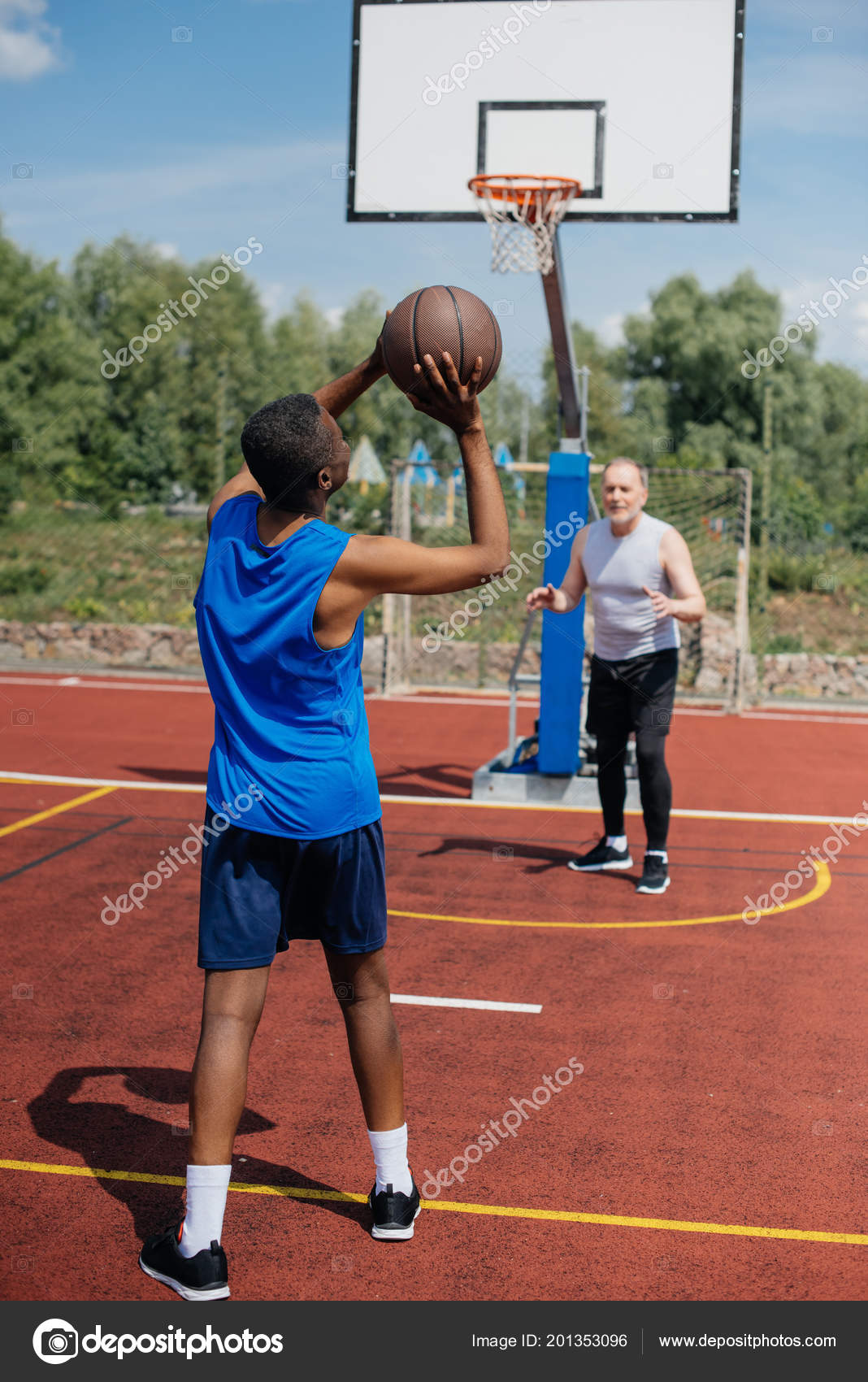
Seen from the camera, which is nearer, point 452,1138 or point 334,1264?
point 334,1264

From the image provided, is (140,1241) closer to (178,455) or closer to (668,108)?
(668,108)

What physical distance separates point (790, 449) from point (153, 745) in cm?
2917

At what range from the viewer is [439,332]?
3199 millimetres

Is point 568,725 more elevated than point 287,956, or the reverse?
point 568,725

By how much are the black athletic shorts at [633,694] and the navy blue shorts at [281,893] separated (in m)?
3.73

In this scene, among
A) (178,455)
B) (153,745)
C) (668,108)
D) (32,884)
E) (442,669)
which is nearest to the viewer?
(32,884)

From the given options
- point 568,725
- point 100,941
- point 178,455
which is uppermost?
point 178,455

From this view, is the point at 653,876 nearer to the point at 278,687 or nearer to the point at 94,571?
the point at 278,687

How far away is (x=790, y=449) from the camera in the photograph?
36594 millimetres

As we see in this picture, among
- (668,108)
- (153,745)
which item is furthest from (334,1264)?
(153,745)

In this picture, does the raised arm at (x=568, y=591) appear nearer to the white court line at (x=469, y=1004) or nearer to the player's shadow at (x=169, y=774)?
the white court line at (x=469, y=1004)

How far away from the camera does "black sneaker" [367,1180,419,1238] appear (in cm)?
325

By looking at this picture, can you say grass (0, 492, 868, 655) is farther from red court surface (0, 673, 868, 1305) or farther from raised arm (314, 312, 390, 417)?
raised arm (314, 312, 390, 417)
